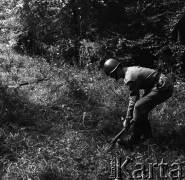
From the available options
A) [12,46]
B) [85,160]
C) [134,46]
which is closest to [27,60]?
[12,46]

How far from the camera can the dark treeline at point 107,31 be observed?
28.7ft

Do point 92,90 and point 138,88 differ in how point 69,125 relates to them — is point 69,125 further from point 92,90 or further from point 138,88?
point 138,88

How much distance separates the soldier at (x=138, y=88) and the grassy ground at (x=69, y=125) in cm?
64

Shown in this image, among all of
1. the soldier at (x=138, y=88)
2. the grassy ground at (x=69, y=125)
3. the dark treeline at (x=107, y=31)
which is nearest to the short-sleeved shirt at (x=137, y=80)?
the soldier at (x=138, y=88)

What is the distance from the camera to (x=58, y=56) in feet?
34.4

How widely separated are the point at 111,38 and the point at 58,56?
201 centimetres

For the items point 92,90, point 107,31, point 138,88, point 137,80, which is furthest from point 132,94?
point 107,31

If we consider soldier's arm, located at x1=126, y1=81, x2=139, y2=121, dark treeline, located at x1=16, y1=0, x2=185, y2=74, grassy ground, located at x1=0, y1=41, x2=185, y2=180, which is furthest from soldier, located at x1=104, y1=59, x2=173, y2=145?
dark treeline, located at x1=16, y1=0, x2=185, y2=74

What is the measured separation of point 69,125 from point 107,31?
415 centimetres

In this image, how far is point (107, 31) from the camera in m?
9.84

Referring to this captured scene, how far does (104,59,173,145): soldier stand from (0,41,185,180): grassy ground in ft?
2.11

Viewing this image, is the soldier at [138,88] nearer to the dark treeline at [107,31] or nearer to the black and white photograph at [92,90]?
the black and white photograph at [92,90]

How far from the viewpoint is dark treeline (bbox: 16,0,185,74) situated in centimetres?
873

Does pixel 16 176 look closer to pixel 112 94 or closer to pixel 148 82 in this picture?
pixel 148 82
